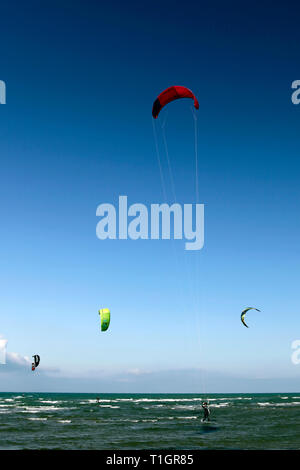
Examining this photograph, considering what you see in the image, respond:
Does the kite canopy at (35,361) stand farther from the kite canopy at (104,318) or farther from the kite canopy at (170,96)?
the kite canopy at (170,96)

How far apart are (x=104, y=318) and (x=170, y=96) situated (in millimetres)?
13235

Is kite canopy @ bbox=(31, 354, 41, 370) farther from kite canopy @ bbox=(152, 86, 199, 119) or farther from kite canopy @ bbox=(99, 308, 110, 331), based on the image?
kite canopy @ bbox=(152, 86, 199, 119)

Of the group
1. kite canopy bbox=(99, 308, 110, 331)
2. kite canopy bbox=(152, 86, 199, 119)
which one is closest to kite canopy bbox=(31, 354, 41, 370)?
kite canopy bbox=(99, 308, 110, 331)

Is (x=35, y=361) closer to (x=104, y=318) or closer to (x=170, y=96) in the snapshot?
(x=104, y=318)

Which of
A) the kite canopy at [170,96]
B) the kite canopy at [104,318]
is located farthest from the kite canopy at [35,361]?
the kite canopy at [170,96]

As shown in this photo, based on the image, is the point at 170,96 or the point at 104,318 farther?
the point at 104,318

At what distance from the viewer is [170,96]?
17609mm

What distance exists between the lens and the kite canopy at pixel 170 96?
17453 millimetres

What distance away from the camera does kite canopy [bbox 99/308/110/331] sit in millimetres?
23906

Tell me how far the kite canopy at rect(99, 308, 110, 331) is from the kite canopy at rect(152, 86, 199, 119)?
1235 centimetres

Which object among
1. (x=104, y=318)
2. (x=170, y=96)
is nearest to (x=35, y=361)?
(x=104, y=318)

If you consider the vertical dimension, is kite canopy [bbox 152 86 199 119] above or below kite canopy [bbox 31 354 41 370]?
above

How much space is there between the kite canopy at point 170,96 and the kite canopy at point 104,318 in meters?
12.4
